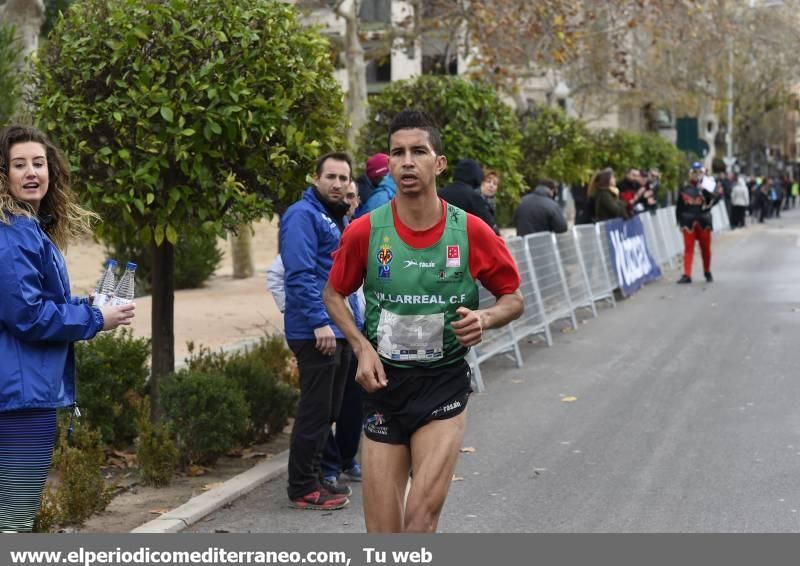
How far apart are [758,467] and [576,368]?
4659 mm

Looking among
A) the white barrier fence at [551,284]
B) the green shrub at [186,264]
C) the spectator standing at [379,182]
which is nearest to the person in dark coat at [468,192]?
the white barrier fence at [551,284]

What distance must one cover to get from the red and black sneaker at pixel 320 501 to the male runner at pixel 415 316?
247 centimetres

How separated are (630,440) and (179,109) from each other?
3658 millimetres

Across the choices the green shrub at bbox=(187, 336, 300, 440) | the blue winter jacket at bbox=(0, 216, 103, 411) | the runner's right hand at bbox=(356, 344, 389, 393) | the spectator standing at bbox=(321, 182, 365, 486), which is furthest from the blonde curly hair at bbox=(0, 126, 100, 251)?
the green shrub at bbox=(187, 336, 300, 440)

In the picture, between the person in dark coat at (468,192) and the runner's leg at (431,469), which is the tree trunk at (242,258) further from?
the runner's leg at (431,469)

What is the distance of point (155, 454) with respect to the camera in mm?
8430

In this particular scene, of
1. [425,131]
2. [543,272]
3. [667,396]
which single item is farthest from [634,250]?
[425,131]

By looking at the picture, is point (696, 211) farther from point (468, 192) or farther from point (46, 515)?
point (46, 515)

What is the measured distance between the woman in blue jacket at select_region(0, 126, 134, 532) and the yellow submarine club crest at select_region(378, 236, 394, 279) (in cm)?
98

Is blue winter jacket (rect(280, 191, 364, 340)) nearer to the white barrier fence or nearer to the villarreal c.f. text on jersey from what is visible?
the villarreal c.f. text on jersey

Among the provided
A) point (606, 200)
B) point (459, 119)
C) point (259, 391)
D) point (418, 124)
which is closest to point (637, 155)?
point (606, 200)

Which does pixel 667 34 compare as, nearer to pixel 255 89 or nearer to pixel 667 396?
pixel 667 396

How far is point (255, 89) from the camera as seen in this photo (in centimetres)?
902

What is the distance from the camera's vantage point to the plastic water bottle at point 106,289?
525 centimetres
